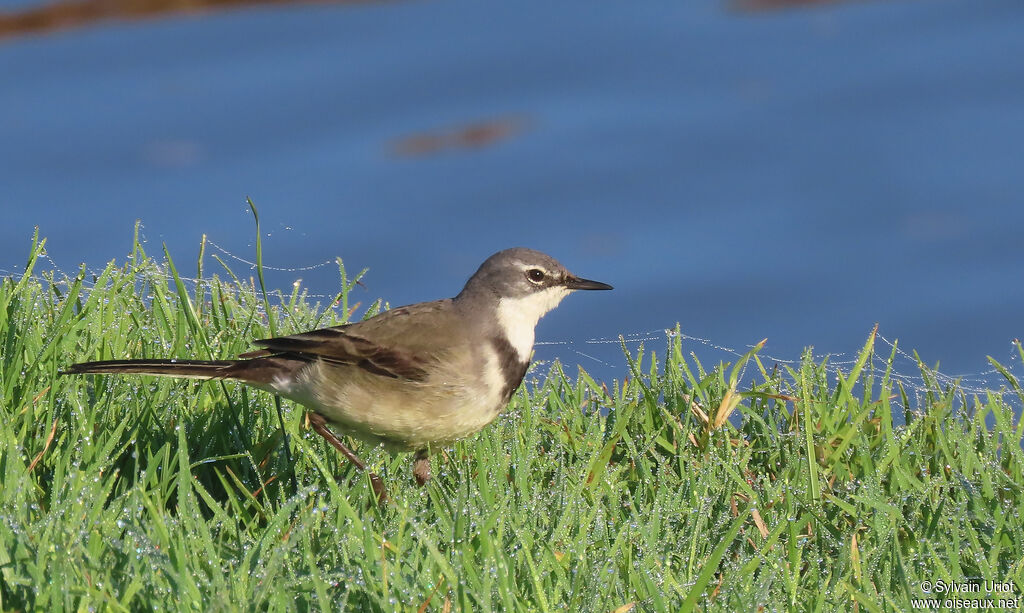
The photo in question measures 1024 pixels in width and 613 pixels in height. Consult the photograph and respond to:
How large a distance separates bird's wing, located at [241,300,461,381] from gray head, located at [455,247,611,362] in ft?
0.74

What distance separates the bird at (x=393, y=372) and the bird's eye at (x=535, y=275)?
Result: 0.21 metres

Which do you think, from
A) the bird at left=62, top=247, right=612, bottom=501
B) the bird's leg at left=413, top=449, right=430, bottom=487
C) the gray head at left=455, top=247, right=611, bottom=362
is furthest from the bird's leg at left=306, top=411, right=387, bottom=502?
the gray head at left=455, top=247, right=611, bottom=362

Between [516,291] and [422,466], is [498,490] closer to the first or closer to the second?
[422,466]

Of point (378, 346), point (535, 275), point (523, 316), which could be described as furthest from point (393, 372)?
point (535, 275)

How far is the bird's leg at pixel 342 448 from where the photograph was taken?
216 inches

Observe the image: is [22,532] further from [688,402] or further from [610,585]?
[688,402]

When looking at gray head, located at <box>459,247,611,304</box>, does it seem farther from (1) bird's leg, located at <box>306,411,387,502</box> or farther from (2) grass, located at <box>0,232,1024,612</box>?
(1) bird's leg, located at <box>306,411,387,502</box>

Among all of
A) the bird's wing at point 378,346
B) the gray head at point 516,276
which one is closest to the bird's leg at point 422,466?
the bird's wing at point 378,346

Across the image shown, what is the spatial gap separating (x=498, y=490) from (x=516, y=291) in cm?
116

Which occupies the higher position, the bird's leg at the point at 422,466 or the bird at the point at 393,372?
the bird at the point at 393,372

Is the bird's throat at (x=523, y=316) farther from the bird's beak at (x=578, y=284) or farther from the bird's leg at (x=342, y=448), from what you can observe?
the bird's leg at (x=342, y=448)

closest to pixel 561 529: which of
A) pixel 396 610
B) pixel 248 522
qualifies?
pixel 396 610

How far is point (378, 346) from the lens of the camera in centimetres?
575

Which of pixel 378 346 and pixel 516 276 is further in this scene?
pixel 516 276
